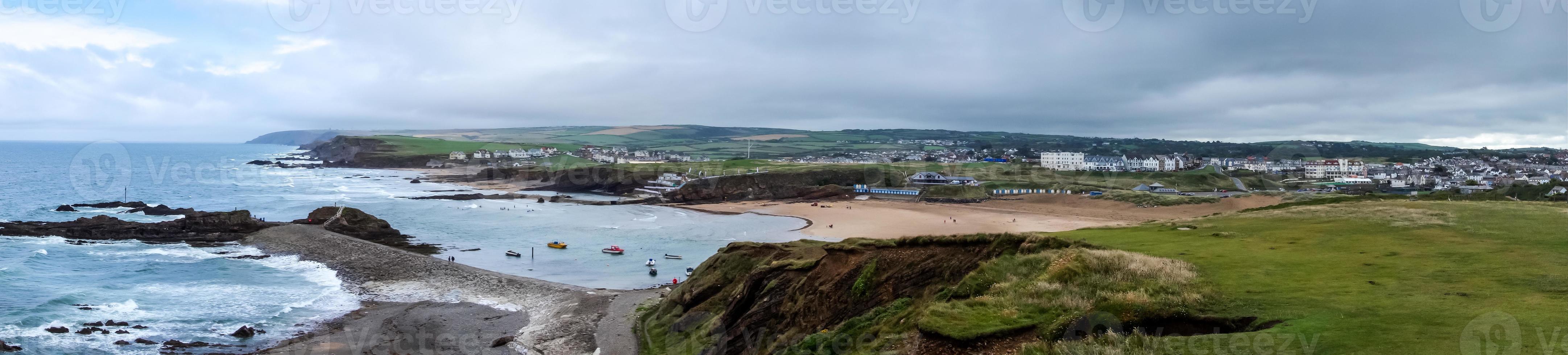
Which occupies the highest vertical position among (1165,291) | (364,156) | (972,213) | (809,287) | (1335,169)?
(1165,291)

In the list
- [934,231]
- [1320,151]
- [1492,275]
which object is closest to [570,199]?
[934,231]

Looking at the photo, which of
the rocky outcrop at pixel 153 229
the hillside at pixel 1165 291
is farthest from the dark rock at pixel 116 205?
the hillside at pixel 1165 291

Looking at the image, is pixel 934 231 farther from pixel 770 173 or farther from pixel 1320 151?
pixel 1320 151

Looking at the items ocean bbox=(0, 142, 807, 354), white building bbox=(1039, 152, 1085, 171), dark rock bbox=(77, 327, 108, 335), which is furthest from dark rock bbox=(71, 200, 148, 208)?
white building bbox=(1039, 152, 1085, 171)

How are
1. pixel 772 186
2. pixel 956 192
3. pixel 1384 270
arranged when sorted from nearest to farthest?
pixel 1384 270 < pixel 956 192 < pixel 772 186

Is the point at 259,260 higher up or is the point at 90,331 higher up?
the point at 90,331

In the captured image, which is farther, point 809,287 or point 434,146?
point 434,146

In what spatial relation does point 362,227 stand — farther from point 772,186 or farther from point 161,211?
point 772,186

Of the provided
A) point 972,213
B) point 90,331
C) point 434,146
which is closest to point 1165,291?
point 90,331
